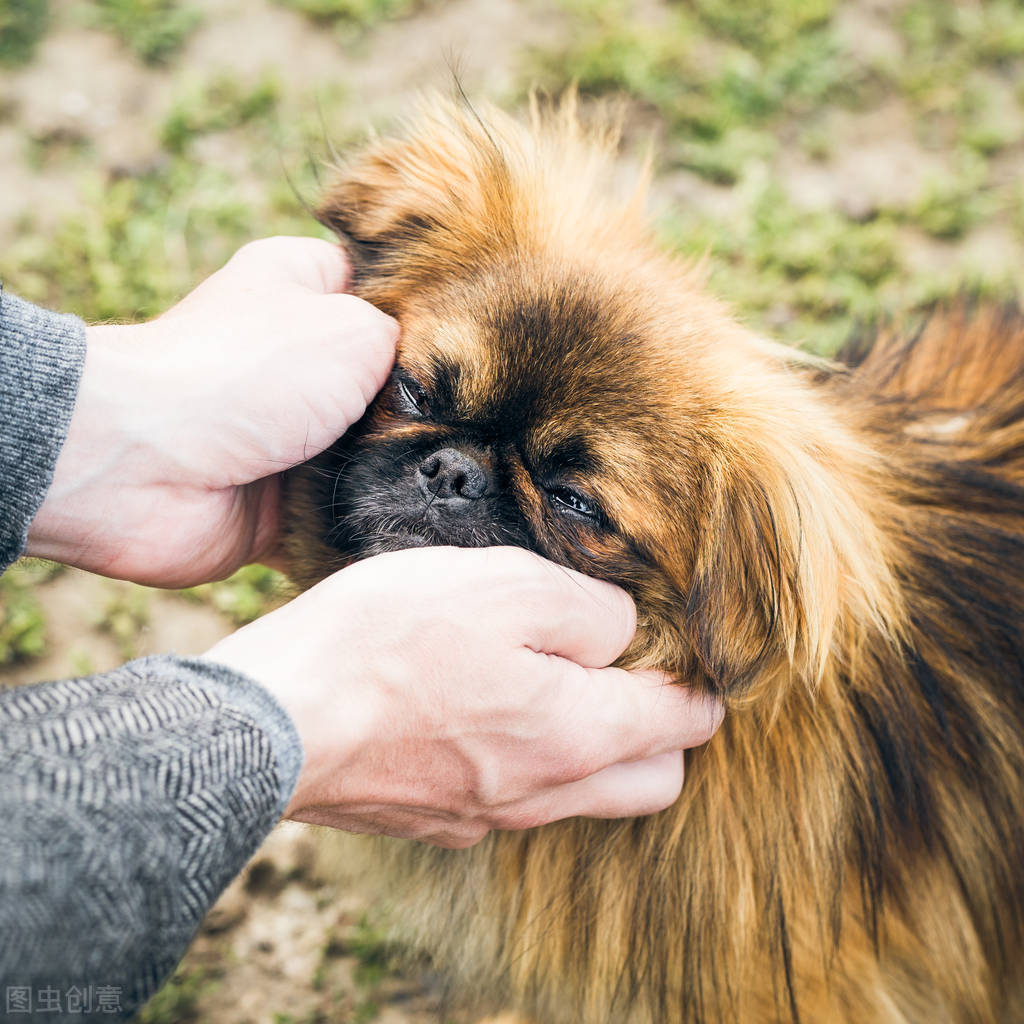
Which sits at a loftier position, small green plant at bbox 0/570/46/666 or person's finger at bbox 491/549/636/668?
person's finger at bbox 491/549/636/668

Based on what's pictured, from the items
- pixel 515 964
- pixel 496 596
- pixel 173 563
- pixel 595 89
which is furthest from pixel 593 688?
pixel 595 89

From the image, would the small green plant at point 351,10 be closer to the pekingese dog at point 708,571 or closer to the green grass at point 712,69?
the green grass at point 712,69

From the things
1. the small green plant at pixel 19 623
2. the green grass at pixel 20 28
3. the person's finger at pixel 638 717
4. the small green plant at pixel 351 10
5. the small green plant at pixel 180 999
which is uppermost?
the small green plant at pixel 351 10

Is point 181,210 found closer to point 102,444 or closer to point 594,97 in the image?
point 594,97

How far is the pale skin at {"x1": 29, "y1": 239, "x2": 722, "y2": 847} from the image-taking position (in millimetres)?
1387

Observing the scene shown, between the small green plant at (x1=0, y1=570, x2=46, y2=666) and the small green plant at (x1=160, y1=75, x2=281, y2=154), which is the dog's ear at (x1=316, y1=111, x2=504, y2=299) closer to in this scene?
the small green plant at (x1=0, y1=570, x2=46, y2=666)

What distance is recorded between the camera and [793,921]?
5.82 ft

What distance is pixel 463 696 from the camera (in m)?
1.42

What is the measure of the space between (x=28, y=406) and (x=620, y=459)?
0.95m

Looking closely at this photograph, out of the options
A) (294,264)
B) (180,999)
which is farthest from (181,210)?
(180,999)

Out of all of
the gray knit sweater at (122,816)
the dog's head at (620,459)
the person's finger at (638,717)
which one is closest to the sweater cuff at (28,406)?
the gray knit sweater at (122,816)

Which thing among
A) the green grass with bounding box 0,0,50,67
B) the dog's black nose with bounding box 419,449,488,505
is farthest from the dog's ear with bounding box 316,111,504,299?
the green grass with bounding box 0,0,50,67

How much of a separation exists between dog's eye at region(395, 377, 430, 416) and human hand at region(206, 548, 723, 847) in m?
0.32

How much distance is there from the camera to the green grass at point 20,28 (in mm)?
3412
